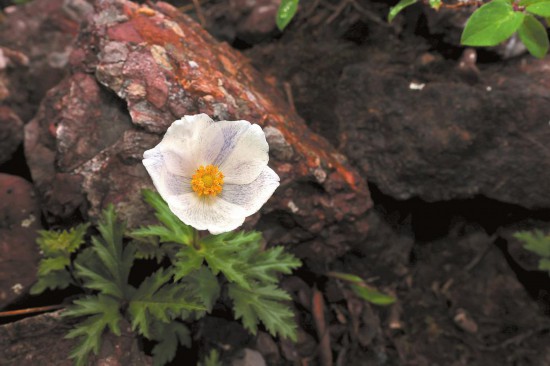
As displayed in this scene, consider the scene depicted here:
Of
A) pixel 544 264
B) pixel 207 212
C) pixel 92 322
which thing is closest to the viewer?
pixel 207 212

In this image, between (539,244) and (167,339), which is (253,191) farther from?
(539,244)

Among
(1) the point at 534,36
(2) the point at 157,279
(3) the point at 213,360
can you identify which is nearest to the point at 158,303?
Result: (2) the point at 157,279

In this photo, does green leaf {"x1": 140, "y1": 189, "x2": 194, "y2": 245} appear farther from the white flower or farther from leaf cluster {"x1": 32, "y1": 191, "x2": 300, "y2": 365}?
the white flower

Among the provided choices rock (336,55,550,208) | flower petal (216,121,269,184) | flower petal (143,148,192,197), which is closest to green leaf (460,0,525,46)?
rock (336,55,550,208)

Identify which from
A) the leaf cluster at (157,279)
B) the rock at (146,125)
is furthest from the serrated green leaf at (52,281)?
the rock at (146,125)

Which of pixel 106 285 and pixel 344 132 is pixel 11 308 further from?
pixel 344 132

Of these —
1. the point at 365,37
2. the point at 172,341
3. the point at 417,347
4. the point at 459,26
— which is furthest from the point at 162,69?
the point at 417,347
